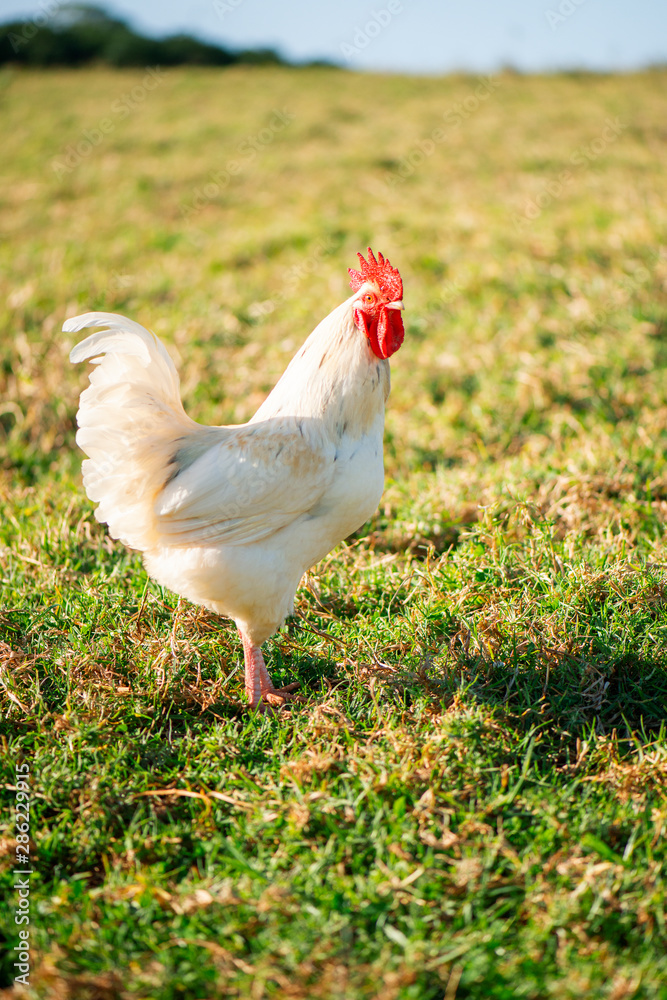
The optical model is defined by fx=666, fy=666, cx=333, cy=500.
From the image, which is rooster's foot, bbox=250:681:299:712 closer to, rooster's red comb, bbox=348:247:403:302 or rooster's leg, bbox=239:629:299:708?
rooster's leg, bbox=239:629:299:708

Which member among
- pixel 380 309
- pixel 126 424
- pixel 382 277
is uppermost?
pixel 382 277

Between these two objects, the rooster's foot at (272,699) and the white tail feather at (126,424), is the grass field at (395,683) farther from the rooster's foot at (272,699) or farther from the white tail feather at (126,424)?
the white tail feather at (126,424)

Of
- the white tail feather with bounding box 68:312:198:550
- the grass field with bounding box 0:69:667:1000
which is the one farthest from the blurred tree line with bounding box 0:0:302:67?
the white tail feather with bounding box 68:312:198:550

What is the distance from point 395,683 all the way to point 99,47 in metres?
25.4

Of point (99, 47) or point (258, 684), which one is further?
point (99, 47)

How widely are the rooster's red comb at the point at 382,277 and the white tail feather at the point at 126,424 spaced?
937mm

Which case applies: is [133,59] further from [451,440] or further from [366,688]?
[366,688]

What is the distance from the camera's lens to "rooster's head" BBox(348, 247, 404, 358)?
2799 millimetres

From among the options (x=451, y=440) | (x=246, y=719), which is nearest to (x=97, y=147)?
(x=451, y=440)

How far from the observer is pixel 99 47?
70.7 ft

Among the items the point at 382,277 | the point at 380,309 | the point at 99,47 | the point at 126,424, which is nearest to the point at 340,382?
the point at 380,309

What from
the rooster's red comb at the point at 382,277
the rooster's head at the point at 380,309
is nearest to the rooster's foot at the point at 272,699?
the rooster's head at the point at 380,309

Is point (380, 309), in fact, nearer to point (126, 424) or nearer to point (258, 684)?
point (126, 424)

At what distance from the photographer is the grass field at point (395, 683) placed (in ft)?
6.70
